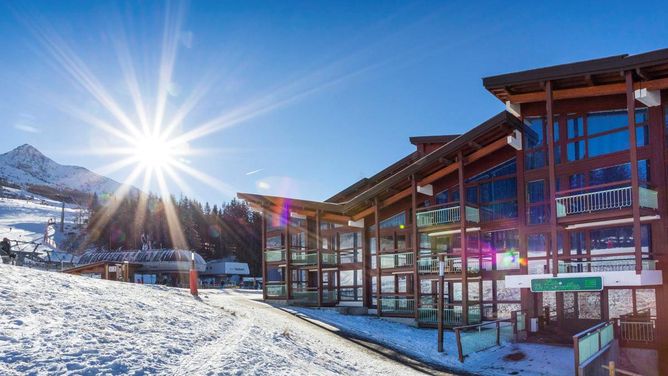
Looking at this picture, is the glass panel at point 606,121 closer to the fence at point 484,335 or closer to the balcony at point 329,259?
the fence at point 484,335

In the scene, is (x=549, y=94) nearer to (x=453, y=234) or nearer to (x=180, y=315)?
(x=453, y=234)

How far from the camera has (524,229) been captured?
23625 mm

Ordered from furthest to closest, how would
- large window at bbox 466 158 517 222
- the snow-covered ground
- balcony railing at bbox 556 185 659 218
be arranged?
the snow-covered ground < large window at bbox 466 158 517 222 < balcony railing at bbox 556 185 659 218

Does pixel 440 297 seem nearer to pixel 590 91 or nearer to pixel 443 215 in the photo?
pixel 443 215

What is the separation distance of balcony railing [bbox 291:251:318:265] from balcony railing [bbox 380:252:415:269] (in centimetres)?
496

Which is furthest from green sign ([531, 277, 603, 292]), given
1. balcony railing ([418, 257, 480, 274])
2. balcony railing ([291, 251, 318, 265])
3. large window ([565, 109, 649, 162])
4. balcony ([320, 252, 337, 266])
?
balcony railing ([291, 251, 318, 265])

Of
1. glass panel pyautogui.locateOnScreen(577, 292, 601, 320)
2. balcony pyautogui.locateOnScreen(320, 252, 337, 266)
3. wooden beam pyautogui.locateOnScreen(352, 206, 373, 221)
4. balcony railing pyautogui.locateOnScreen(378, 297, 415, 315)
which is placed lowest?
balcony railing pyautogui.locateOnScreen(378, 297, 415, 315)

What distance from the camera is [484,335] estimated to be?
70.6ft

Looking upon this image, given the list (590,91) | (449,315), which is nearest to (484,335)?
(449,315)

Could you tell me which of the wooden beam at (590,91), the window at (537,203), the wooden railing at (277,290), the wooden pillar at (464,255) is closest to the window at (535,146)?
the window at (537,203)

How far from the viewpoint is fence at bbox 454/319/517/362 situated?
20.7m

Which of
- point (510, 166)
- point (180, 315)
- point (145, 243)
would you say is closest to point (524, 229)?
point (510, 166)

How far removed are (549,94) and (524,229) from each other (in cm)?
557

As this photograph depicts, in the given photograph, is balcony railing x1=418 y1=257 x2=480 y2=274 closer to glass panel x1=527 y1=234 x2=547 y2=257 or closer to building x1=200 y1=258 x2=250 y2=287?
glass panel x1=527 y1=234 x2=547 y2=257
